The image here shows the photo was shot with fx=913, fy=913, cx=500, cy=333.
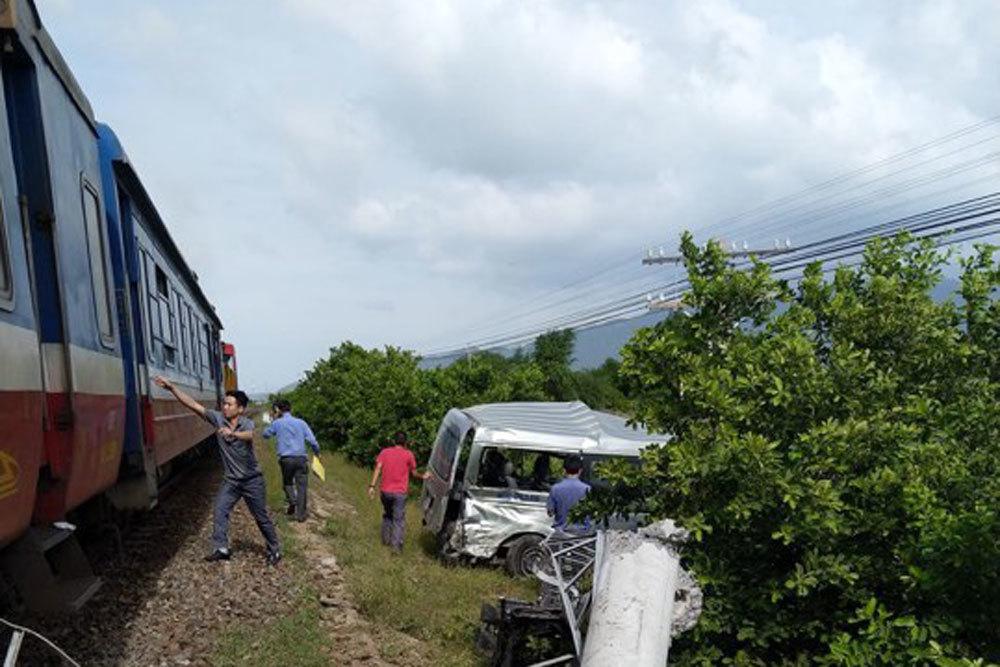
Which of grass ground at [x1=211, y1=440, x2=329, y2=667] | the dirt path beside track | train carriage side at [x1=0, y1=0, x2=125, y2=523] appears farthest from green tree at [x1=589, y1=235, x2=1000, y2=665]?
train carriage side at [x1=0, y1=0, x2=125, y2=523]

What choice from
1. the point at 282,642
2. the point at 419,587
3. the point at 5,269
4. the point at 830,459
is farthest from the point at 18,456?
the point at 419,587

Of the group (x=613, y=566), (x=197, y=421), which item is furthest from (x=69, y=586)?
(x=197, y=421)

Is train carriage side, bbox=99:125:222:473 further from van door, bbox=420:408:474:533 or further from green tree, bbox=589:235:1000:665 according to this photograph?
green tree, bbox=589:235:1000:665

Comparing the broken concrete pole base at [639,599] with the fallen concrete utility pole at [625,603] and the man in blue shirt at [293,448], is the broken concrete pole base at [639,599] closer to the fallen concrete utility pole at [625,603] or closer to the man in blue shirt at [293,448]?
the fallen concrete utility pole at [625,603]

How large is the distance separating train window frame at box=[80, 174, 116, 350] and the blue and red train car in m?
0.01

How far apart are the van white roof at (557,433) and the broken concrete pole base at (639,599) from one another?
5.45 m

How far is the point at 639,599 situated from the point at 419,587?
17.6ft

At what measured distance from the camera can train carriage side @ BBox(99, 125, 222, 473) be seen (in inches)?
278

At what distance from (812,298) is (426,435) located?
1898 cm

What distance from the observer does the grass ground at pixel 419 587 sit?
8.30 m

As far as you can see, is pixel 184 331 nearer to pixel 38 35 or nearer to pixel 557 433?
pixel 557 433

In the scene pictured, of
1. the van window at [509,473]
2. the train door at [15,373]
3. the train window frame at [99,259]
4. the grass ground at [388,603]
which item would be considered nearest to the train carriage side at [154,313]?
the train window frame at [99,259]

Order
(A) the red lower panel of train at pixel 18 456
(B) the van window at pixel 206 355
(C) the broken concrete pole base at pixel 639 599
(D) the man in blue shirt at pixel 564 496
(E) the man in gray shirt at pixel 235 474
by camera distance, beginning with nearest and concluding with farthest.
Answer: (A) the red lower panel of train at pixel 18 456, (C) the broken concrete pole base at pixel 639 599, (E) the man in gray shirt at pixel 235 474, (D) the man in blue shirt at pixel 564 496, (B) the van window at pixel 206 355

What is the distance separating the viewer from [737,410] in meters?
5.55
